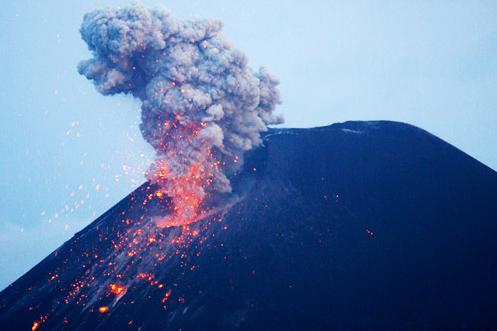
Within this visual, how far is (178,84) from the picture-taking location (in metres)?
15.7

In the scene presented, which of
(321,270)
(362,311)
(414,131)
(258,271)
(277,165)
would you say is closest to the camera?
(362,311)

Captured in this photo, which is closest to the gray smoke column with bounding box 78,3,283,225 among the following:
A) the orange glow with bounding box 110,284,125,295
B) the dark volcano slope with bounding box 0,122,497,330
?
the dark volcano slope with bounding box 0,122,497,330

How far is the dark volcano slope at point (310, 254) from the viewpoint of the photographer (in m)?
7.99

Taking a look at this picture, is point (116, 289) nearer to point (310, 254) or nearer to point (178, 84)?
point (310, 254)

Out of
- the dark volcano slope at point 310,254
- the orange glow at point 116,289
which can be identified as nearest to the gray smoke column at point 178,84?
the dark volcano slope at point 310,254

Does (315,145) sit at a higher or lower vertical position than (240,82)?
lower

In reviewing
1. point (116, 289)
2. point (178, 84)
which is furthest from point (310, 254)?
point (178, 84)

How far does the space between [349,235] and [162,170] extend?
9.81m

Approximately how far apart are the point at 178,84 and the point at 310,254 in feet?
37.1

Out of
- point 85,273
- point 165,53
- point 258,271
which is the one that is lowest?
point 258,271

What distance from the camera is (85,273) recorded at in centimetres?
1466

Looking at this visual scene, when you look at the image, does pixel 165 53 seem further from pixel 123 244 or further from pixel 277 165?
pixel 123 244

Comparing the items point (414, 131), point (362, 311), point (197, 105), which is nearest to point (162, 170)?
point (197, 105)

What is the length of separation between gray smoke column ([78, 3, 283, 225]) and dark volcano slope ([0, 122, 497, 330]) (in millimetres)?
2416
